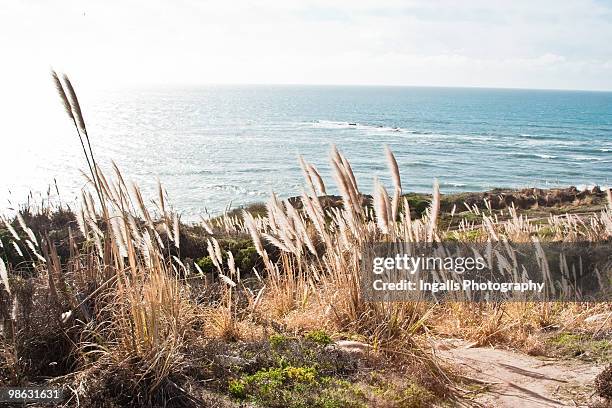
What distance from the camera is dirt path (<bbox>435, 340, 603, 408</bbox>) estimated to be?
3.86m

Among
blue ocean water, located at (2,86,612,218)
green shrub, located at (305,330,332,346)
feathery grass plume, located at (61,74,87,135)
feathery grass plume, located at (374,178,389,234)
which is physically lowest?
blue ocean water, located at (2,86,612,218)

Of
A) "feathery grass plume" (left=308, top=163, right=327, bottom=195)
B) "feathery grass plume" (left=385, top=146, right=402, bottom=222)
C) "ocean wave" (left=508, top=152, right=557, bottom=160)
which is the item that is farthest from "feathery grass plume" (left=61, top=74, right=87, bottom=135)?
"ocean wave" (left=508, top=152, right=557, bottom=160)

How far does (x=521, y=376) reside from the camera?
170 inches

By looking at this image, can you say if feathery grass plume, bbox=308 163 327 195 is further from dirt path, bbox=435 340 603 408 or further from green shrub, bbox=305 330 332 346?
dirt path, bbox=435 340 603 408

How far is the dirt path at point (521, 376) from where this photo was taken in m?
3.86

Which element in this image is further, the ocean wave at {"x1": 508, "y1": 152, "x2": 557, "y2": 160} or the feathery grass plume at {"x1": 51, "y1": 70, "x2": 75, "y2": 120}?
the ocean wave at {"x1": 508, "y1": 152, "x2": 557, "y2": 160}

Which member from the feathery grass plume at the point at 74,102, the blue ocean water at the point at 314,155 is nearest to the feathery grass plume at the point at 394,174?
the feathery grass plume at the point at 74,102

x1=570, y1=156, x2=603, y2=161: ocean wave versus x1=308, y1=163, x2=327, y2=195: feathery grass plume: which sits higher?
x1=308, y1=163, x2=327, y2=195: feathery grass plume

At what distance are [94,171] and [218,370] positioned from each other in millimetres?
1585

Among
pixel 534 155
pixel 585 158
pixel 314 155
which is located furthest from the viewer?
pixel 534 155

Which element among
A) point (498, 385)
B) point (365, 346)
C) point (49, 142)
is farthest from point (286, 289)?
point (49, 142)

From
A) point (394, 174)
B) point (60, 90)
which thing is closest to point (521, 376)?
point (394, 174)

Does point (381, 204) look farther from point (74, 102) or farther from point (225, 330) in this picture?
point (74, 102)

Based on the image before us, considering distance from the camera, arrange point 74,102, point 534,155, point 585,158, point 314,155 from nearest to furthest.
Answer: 1. point 74,102
2. point 314,155
3. point 585,158
4. point 534,155
